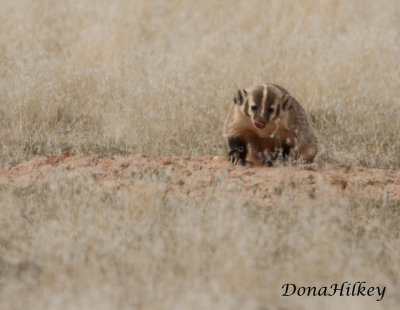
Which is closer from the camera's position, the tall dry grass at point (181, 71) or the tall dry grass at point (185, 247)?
the tall dry grass at point (185, 247)

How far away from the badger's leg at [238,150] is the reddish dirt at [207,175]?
0.29 ft

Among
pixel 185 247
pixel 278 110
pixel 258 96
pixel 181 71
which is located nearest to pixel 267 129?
pixel 278 110

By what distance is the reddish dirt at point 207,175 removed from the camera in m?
3.98

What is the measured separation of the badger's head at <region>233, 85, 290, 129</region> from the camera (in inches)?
164

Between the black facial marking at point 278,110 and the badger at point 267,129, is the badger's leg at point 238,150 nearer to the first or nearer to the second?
the badger at point 267,129

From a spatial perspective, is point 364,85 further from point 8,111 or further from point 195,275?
point 195,275

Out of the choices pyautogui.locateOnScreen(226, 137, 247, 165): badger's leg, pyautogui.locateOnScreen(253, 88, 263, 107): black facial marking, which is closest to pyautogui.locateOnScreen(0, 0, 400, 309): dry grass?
pyautogui.locateOnScreen(226, 137, 247, 165): badger's leg

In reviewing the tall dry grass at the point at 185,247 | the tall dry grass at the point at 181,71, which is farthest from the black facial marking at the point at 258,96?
the tall dry grass at the point at 181,71

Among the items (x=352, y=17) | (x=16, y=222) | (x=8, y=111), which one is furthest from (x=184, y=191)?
(x=352, y=17)

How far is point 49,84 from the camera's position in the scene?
6.30m

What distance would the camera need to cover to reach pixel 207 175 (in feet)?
13.7

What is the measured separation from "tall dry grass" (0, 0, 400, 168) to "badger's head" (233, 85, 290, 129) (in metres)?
1.09

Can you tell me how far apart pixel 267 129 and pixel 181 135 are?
1.41 meters

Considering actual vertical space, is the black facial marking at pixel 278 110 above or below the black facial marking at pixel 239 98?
below
